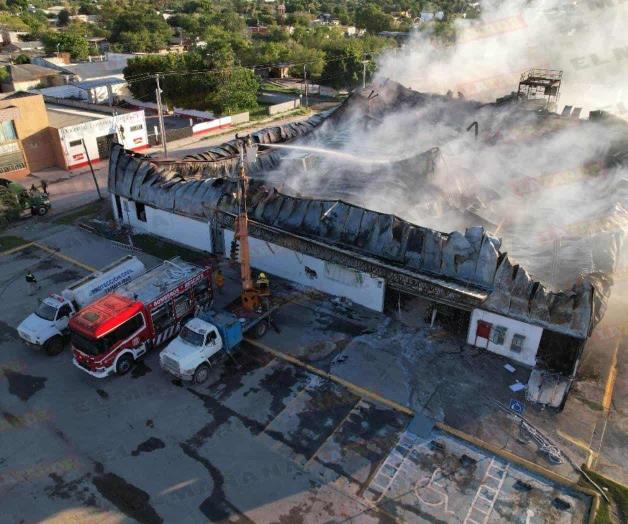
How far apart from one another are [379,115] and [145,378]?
91.5 feet

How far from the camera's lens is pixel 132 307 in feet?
53.5

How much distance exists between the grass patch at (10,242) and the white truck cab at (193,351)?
14103 mm

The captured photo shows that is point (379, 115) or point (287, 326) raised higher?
point (379, 115)

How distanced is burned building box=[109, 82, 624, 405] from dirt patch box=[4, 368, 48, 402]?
9.80 meters

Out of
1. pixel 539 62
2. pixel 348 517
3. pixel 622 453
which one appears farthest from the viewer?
pixel 539 62

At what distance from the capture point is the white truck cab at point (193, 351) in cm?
1566

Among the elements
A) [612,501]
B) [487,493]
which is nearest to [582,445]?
[612,501]

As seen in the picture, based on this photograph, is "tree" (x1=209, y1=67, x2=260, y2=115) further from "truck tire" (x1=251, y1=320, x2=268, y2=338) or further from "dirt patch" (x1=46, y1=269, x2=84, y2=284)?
"truck tire" (x1=251, y1=320, x2=268, y2=338)

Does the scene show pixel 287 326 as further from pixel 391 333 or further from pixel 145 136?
pixel 145 136

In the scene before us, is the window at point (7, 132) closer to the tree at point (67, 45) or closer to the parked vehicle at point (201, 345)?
the parked vehicle at point (201, 345)

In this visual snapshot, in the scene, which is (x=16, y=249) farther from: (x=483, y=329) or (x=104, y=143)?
(x=483, y=329)

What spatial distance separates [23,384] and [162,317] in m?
4.84

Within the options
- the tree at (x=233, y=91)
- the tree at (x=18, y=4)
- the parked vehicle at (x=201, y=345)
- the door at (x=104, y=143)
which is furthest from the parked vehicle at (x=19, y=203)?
the tree at (x=18, y=4)

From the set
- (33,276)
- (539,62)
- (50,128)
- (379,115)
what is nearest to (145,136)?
(50,128)
